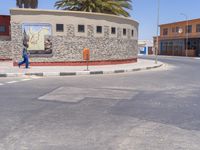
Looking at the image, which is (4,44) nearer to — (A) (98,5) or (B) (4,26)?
(B) (4,26)

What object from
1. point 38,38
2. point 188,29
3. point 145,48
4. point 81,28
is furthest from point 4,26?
point 145,48

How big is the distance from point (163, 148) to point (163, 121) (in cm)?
181

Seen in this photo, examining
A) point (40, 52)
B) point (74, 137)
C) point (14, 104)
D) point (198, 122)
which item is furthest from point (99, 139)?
point (40, 52)

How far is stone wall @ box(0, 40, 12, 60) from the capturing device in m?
25.4

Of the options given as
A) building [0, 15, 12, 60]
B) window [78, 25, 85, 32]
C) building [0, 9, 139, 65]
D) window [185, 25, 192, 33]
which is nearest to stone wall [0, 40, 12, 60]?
building [0, 15, 12, 60]

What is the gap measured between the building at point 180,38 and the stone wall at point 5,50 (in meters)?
45.1

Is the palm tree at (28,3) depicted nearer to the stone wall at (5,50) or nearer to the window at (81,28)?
the stone wall at (5,50)

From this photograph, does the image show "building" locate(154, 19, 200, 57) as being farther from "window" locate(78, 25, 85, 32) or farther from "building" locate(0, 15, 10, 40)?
Result: "building" locate(0, 15, 10, 40)

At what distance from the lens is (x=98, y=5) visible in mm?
33062

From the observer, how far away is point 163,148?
476 centimetres

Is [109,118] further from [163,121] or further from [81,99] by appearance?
[81,99]

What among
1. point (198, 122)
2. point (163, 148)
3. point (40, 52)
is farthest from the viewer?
point (40, 52)

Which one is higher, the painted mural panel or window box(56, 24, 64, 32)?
window box(56, 24, 64, 32)

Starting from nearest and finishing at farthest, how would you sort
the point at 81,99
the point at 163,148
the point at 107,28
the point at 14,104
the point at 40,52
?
1. the point at 163,148
2. the point at 14,104
3. the point at 81,99
4. the point at 40,52
5. the point at 107,28
